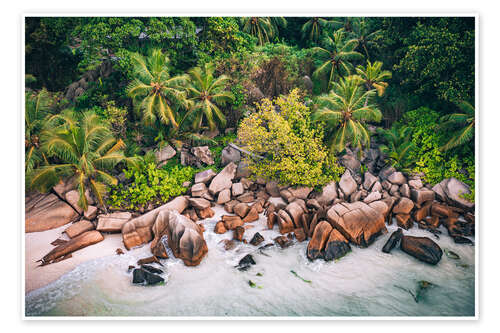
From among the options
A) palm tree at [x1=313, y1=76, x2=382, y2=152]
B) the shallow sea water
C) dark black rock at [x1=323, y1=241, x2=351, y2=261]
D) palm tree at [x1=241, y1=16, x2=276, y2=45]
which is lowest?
the shallow sea water

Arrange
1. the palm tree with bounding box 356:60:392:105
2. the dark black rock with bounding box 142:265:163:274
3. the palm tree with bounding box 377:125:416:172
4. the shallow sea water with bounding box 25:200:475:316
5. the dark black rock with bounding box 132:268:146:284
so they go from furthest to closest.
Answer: the palm tree with bounding box 356:60:392:105 < the palm tree with bounding box 377:125:416:172 < the dark black rock with bounding box 142:265:163:274 < the dark black rock with bounding box 132:268:146:284 < the shallow sea water with bounding box 25:200:475:316

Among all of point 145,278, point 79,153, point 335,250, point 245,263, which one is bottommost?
point 145,278

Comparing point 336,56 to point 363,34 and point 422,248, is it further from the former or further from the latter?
point 422,248

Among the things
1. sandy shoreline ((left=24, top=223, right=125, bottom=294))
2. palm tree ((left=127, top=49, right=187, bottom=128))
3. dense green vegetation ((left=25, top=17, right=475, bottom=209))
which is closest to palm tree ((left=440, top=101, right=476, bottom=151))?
dense green vegetation ((left=25, top=17, right=475, bottom=209))

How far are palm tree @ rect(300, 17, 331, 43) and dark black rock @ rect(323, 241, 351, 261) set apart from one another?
1744 cm

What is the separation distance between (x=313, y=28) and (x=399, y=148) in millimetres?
13237

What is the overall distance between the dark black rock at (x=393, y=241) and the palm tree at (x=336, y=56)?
35.4 feet

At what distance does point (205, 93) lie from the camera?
1234 centimetres

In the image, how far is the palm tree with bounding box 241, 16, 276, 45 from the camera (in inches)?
700

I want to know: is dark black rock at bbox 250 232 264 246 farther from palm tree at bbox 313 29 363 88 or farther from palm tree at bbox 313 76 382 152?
palm tree at bbox 313 29 363 88

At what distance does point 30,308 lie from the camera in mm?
6098

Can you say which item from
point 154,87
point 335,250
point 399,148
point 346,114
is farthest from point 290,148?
point 154,87

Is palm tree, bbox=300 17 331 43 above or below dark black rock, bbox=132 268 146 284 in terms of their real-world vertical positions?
above

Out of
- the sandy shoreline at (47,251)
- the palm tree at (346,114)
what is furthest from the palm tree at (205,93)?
the sandy shoreline at (47,251)
